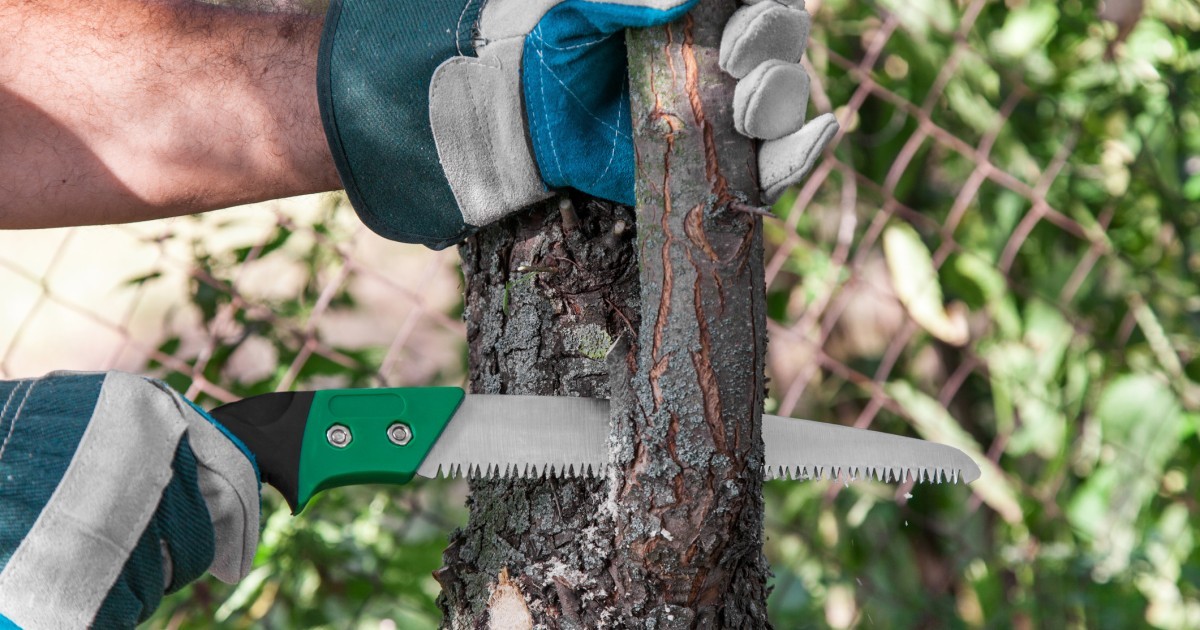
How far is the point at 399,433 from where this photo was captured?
0.93 metres

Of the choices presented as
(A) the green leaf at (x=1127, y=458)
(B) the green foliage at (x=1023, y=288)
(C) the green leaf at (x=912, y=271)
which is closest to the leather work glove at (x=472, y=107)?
(B) the green foliage at (x=1023, y=288)

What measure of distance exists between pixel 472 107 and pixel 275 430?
33 centimetres

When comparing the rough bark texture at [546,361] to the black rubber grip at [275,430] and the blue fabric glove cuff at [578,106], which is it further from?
the black rubber grip at [275,430]

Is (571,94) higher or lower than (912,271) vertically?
higher

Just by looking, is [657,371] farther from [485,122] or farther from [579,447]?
[485,122]

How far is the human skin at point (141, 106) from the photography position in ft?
3.50

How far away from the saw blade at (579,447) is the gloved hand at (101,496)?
203mm

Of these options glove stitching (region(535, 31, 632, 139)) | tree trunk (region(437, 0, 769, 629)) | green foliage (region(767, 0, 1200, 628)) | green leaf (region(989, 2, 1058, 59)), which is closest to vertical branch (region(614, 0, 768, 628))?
tree trunk (region(437, 0, 769, 629))

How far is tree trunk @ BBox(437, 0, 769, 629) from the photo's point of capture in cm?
76

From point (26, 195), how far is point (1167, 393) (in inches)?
74.9

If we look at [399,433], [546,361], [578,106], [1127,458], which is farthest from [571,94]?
[1127,458]

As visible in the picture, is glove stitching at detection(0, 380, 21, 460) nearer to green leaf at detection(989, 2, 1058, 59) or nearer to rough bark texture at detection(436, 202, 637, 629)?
rough bark texture at detection(436, 202, 637, 629)

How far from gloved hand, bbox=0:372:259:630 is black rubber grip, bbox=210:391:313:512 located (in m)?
0.06

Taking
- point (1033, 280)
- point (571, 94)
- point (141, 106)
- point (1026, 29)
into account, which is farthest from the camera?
point (1033, 280)
